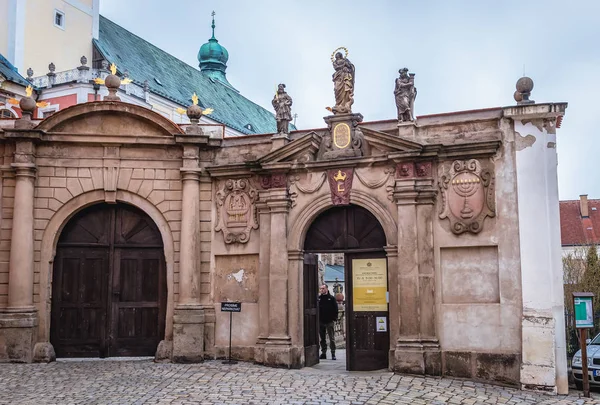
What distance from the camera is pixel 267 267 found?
14.5 metres

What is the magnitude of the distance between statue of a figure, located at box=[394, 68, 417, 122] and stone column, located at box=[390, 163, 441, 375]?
114cm

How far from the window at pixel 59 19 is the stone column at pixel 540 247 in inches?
1121

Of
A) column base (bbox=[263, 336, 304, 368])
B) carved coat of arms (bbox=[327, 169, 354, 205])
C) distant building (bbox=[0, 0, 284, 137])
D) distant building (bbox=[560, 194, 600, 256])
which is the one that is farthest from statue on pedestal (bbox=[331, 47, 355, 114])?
distant building (bbox=[560, 194, 600, 256])

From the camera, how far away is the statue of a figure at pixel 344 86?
1421cm

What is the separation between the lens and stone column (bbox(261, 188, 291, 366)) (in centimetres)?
1384

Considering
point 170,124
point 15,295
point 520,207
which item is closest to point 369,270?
point 520,207

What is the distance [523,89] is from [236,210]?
6559 mm

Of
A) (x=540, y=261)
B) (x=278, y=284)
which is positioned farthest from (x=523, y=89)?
(x=278, y=284)

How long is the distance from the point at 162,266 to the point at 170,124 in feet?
10.7

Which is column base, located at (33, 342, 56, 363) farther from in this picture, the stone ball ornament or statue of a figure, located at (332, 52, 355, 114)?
the stone ball ornament

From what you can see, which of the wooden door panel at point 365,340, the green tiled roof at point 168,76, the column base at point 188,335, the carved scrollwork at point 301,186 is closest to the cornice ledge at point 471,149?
the wooden door panel at point 365,340

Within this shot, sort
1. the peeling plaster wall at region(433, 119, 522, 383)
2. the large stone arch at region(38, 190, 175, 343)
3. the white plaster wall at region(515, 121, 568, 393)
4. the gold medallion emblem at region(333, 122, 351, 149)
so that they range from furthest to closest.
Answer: the large stone arch at region(38, 190, 175, 343)
the gold medallion emblem at region(333, 122, 351, 149)
the peeling plaster wall at region(433, 119, 522, 383)
the white plaster wall at region(515, 121, 568, 393)

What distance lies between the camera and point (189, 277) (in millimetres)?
14727

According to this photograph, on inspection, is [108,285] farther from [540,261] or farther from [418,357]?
[540,261]
